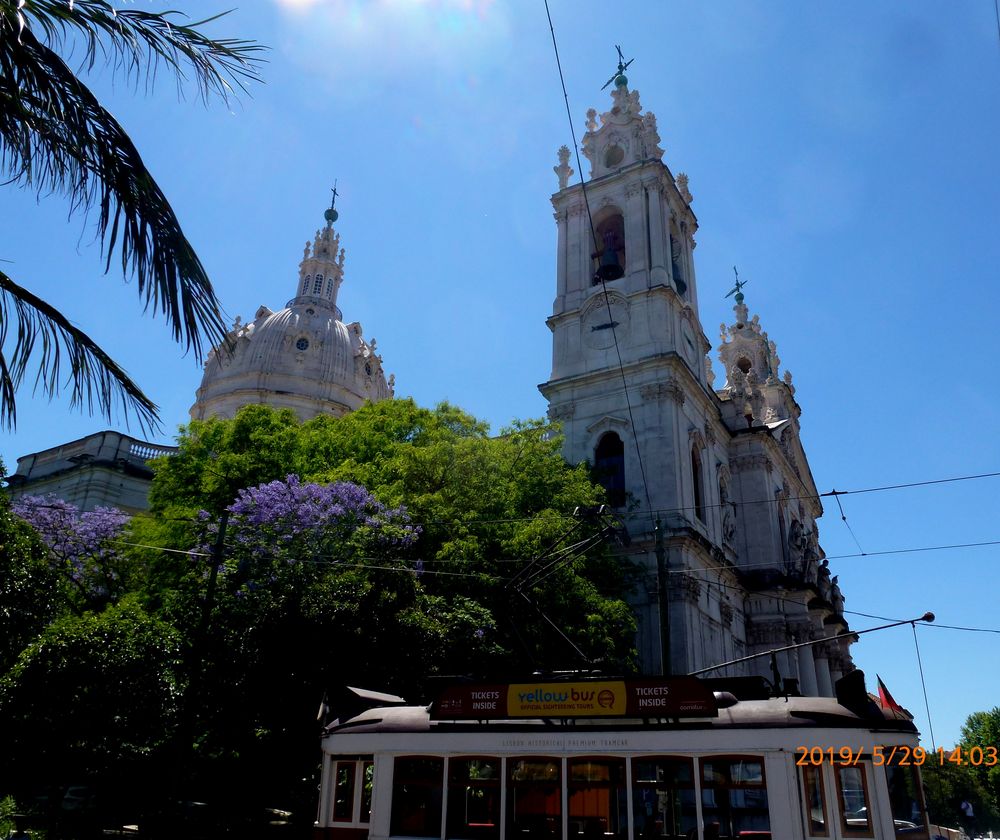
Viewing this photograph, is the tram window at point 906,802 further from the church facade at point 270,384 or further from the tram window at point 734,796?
the church facade at point 270,384

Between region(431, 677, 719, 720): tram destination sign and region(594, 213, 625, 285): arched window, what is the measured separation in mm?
27389

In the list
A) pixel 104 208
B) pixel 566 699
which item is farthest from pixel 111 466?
Result: pixel 104 208

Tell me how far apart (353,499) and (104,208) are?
15.0 meters

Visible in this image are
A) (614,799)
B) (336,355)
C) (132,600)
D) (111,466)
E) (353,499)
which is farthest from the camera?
(336,355)

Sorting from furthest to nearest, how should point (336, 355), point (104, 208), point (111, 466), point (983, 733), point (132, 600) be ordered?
point (983, 733) → point (336, 355) → point (111, 466) → point (132, 600) → point (104, 208)

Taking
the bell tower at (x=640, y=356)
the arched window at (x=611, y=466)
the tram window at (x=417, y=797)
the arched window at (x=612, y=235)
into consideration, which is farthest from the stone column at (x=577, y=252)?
the tram window at (x=417, y=797)

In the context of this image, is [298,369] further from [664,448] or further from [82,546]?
[664,448]

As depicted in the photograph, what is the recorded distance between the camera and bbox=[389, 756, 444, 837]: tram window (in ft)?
37.0

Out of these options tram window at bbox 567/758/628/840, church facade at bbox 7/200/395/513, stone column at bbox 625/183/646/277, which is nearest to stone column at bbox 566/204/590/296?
stone column at bbox 625/183/646/277

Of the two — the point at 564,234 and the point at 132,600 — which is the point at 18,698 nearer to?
the point at 132,600

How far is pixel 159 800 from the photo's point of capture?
66.2 ft

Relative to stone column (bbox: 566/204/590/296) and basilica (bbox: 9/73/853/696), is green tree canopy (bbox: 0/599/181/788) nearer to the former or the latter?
basilica (bbox: 9/73/853/696)

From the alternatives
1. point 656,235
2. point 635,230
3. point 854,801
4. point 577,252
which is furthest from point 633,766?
point 577,252

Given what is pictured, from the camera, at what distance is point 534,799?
10930 millimetres
